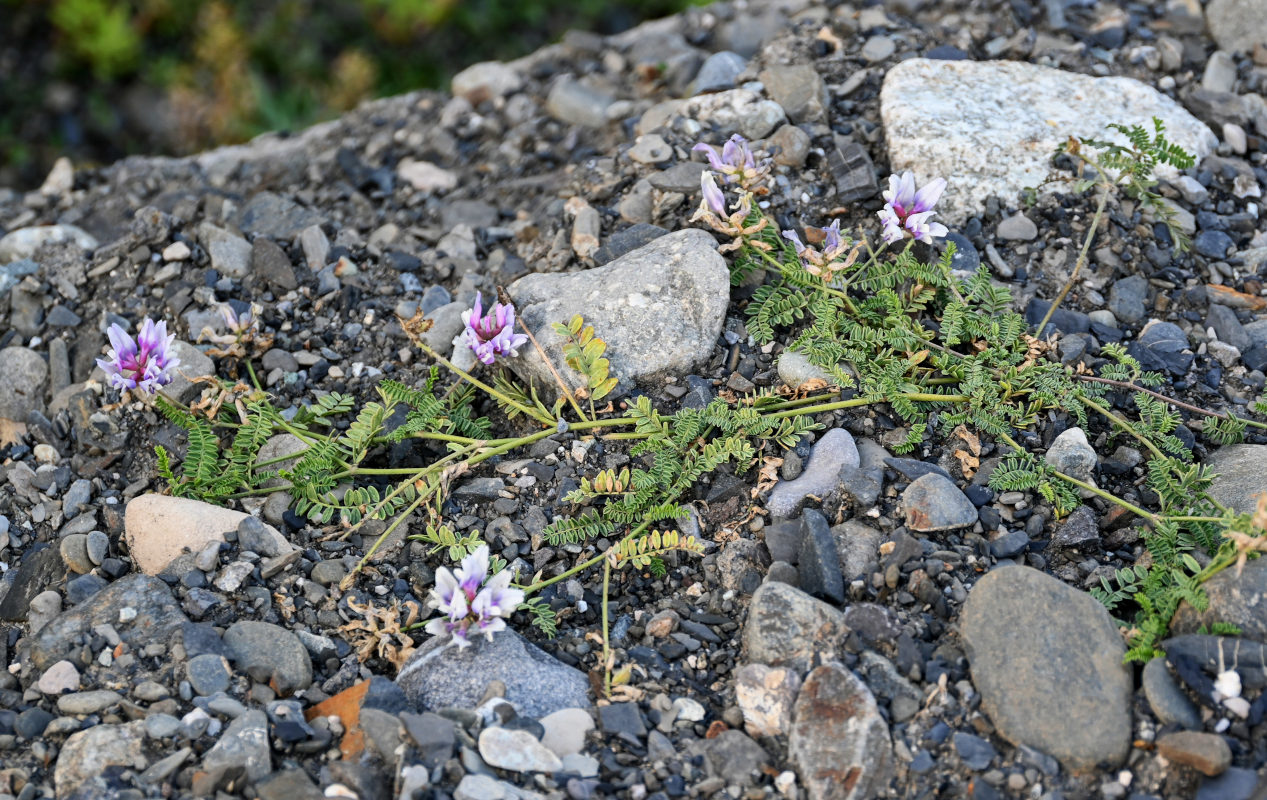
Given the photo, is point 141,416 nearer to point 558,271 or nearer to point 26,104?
point 558,271

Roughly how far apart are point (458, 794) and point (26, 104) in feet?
19.8

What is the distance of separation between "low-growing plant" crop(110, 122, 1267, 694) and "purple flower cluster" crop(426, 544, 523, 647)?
0.16m

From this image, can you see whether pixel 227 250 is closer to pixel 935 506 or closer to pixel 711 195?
pixel 711 195

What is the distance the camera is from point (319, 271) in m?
3.84

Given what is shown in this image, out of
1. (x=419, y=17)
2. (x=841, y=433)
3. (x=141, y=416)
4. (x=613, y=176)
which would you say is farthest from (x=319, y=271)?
(x=419, y=17)

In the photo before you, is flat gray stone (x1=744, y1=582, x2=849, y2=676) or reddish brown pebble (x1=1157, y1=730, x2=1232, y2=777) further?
flat gray stone (x1=744, y1=582, x2=849, y2=676)

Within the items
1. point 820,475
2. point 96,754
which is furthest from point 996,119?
point 96,754

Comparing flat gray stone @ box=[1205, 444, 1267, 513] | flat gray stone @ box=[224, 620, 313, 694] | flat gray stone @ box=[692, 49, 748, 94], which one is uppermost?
flat gray stone @ box=[692, 49, 748, 94]

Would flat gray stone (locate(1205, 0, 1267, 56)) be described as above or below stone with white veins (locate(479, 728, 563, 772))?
above

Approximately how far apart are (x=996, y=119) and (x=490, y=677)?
257cm

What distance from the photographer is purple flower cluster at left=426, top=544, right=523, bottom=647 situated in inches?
101

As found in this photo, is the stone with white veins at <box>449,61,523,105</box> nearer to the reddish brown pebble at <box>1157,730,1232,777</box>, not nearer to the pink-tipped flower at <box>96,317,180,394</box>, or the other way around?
the pink-tipped flower at <box>96,317,180,394</box>

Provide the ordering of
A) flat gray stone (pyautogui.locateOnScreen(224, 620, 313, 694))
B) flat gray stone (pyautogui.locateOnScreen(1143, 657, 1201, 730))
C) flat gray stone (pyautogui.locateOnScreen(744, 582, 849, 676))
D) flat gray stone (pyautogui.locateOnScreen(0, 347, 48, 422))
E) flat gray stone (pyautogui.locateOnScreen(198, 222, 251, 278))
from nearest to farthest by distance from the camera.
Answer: flat gray stone (pyautogui.locateOnScreen(1143, 657, 1201, 730)) < flat gray stone (pyautogui.locateOnScreen(744, 582, 849, 676)) < flat gray stone (pyautogui.locateOnScreen(224, 620, 313, 694)) < flat gray stone (pyautogui.locateOnScreen(0, 347, 48, 422)) < flat gray stone (pyautogui.locateOnScreen(198, 222, 251, 278))

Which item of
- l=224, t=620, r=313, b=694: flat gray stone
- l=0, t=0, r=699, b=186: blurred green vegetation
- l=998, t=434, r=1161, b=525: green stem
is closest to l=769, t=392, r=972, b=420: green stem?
l=998, t=434, r=1161, b=525: green stem
